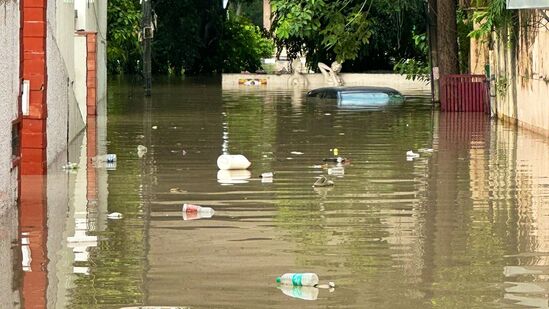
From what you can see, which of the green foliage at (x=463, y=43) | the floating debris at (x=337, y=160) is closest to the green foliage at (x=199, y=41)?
the green foliage at (x=463, y=43)

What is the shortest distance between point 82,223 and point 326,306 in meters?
4.67

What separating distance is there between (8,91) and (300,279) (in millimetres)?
5434

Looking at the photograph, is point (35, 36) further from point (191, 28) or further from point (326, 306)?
point (191, 28)

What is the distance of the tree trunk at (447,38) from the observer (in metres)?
37.5

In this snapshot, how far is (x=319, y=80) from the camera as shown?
59.0 m

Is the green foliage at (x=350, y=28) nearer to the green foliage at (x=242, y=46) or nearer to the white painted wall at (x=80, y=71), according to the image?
the white painted wall at (x=80, y=71)

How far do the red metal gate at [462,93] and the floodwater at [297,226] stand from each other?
9576mm

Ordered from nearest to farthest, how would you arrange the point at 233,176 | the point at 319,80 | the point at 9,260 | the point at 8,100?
the point at 9,260 → the point at 8,100 → the point at 233,176 → the point at 319,80

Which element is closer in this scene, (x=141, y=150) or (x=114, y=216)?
(x=114, y=216)

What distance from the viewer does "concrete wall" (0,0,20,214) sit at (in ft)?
46.6

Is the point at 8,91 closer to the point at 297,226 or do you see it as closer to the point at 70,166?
the point at 297,226

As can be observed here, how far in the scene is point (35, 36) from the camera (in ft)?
59.3

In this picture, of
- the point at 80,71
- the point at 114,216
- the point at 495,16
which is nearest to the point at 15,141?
the point at 114,216

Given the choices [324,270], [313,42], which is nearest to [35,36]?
[324,270]
